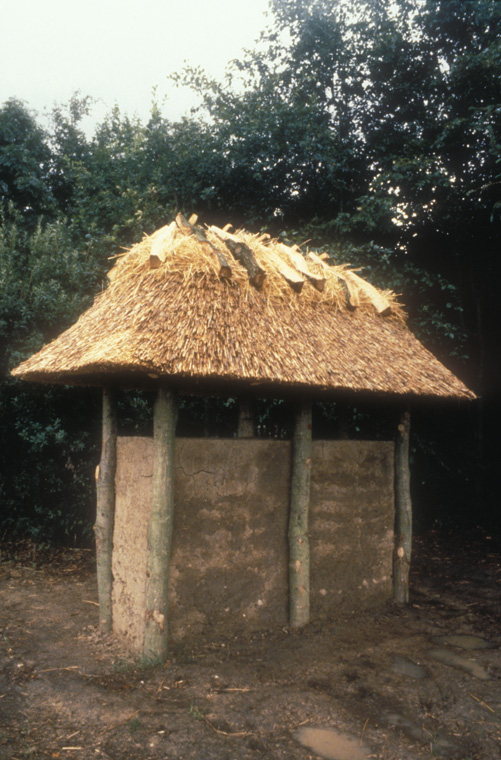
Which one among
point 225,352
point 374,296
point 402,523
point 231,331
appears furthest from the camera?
point 374,296

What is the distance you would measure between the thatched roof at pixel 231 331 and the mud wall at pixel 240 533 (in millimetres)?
713

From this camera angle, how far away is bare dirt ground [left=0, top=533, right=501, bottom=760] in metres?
3.48

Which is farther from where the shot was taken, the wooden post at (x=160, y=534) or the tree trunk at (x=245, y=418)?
the tree trunk at (x=245, y=418)

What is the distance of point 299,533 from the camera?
5.17 m

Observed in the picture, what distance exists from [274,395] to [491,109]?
654 centimetres

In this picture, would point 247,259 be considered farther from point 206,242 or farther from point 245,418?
point 245,418

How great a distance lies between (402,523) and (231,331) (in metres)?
2.99

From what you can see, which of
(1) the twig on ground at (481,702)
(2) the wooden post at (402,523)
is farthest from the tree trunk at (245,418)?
(1) the twig on ground at (481,702)

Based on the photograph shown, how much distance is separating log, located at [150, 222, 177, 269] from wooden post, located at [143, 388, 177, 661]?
1230 mm

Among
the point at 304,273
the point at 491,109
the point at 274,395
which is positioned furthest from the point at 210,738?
the point at 491,109

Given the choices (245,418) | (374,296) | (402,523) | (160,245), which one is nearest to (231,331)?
(160,245)

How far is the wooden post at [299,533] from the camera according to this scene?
16.9 ft

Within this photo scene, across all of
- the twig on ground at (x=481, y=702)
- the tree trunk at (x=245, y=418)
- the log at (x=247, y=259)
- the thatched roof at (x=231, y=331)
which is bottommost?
the twig on ground at (x=481, y=702)

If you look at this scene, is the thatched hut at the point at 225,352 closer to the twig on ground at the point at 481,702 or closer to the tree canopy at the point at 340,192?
the twig on ground at the point at 481,702
